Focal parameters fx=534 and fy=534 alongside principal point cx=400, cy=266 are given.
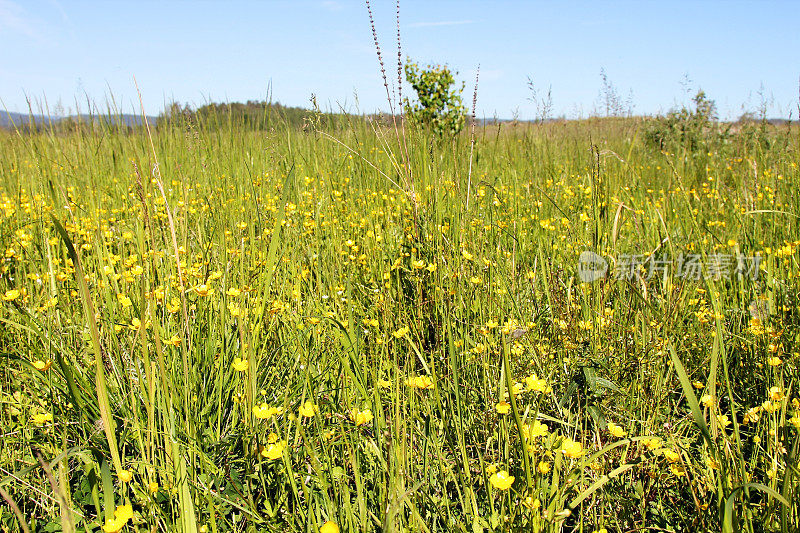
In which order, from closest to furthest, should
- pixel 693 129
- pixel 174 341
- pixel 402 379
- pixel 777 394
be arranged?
pixel 777 394 < pixel 174 341 < pixel 402 379 < pixel 693 129

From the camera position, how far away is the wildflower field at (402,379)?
1129 millimetres

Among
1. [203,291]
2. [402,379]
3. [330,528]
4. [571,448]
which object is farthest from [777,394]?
[203,291]

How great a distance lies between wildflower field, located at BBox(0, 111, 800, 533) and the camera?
3.70 feet

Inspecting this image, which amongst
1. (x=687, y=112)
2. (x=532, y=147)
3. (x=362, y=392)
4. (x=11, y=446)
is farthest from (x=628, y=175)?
(x=11, y=446)

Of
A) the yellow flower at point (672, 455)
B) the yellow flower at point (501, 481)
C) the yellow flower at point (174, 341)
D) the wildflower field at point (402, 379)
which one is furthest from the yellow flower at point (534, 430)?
the yellow flower at point (174, 341)

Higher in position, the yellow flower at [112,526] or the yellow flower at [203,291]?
the yellow flower at [203,291]

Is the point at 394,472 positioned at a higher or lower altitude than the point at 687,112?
lower

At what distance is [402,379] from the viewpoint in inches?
62.6

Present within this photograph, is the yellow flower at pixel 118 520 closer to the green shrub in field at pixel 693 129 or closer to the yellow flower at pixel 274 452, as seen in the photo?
the yellow flower at pixel 274 452

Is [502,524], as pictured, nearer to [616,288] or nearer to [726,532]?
[726,532]

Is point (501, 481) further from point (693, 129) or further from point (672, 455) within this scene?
point (693, 129)

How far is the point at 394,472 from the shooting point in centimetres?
117

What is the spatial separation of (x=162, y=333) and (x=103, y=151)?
337 cm

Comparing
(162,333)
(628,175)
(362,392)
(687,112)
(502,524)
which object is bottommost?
(502,524)
